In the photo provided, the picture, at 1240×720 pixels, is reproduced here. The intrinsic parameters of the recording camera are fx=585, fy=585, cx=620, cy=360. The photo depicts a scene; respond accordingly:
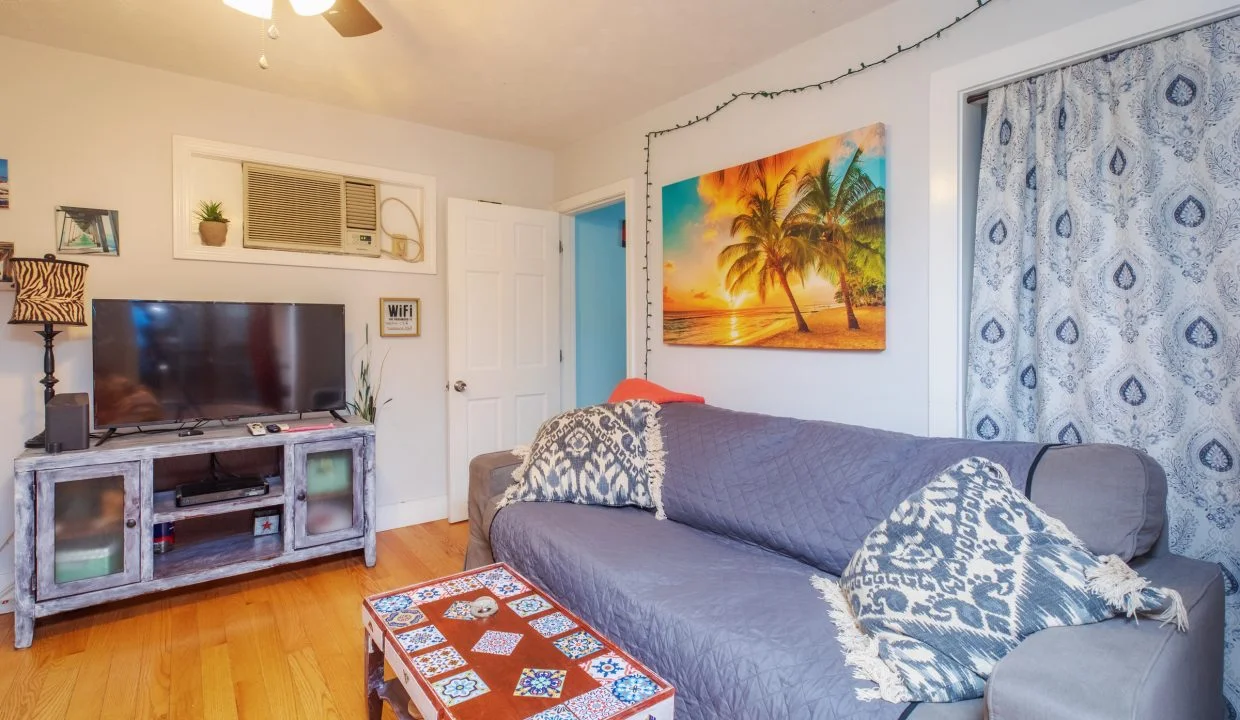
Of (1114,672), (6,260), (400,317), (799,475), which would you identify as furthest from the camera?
(400,317)

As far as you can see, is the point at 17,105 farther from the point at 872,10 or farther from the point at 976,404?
the point at 976,404

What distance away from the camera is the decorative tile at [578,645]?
4.27 ft

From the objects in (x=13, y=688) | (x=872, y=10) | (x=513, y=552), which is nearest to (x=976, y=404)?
(x=872, y=10)

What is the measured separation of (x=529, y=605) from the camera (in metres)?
1.54

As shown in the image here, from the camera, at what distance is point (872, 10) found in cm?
221

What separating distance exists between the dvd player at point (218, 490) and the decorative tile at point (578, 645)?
205cm

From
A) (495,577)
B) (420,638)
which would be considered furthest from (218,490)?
(420,638)

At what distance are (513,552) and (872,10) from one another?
2.44m

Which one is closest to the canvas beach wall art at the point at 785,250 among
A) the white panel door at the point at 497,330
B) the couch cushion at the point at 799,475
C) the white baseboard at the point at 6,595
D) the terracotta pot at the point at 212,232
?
the couch cushion at the point at 799,475

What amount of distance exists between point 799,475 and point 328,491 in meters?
2.27

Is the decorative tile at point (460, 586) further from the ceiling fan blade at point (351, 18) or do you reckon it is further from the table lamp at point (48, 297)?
the table lamp at point (48, 297)

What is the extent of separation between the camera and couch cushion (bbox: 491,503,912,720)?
4.04 feet

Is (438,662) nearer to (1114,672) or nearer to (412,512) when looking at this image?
(1114,672)

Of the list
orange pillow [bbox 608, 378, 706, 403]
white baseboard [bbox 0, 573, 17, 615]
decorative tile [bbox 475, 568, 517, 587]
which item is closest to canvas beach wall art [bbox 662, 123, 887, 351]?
orange pillow [bbox 608, 378, 706, 403]
